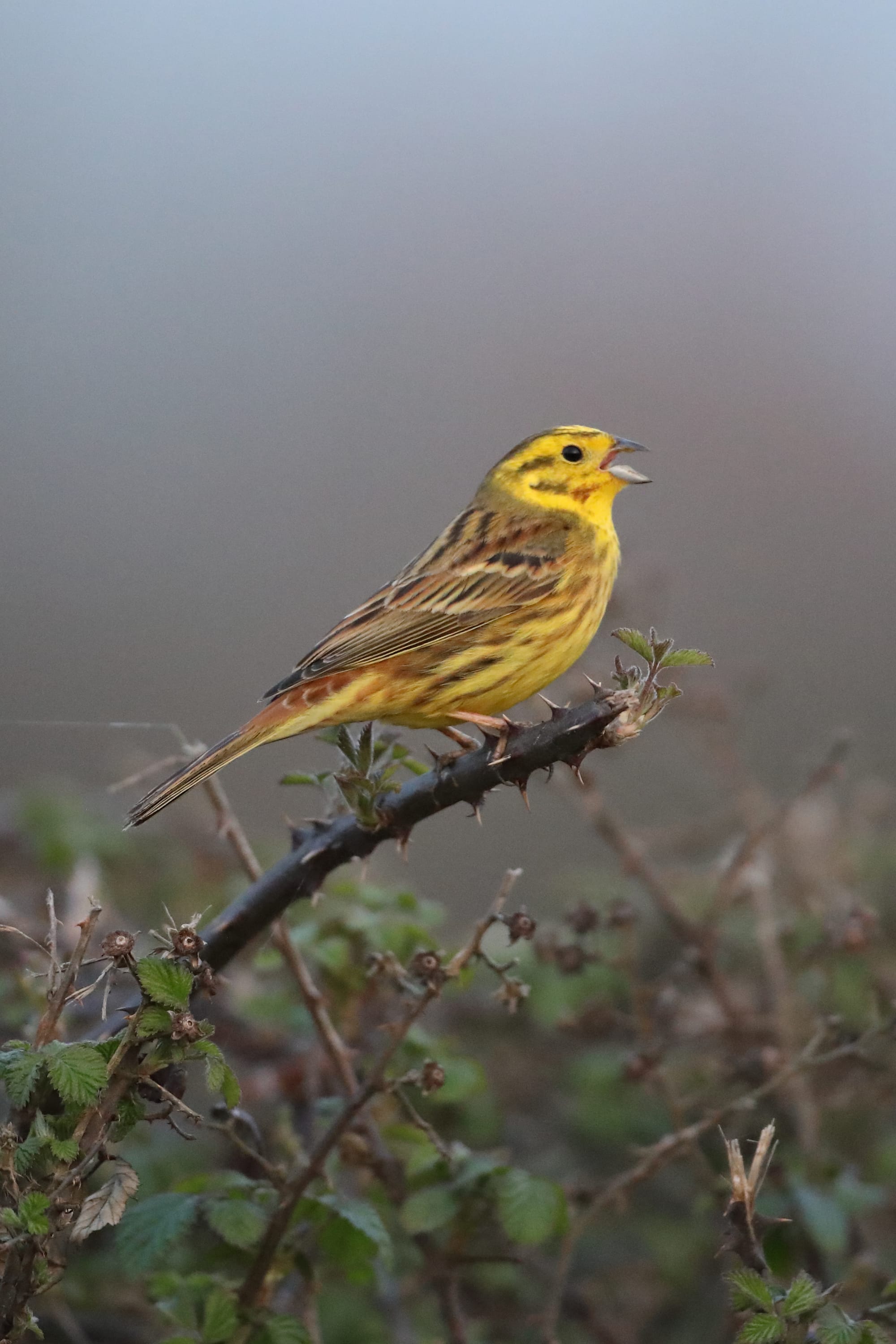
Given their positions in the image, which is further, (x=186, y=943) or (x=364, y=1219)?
(x=364, y=1219)

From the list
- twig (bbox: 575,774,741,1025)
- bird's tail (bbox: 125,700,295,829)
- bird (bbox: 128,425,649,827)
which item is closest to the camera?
bird's tail (bbox: 125,700,295,829)

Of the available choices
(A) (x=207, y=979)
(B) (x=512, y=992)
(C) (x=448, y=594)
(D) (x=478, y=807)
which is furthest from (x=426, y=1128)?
(C) (x=448, y=594)

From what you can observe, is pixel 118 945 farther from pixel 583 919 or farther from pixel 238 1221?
pixel 583 919

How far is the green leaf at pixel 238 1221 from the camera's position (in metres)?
1.87

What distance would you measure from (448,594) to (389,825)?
1.29m

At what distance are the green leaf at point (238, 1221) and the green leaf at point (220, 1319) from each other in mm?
74

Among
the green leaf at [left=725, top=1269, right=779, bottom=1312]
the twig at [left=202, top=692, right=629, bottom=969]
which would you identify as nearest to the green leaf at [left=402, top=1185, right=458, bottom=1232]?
the twig at [left=202, top=692, right=629, bottom=969]

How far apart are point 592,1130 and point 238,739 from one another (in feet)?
4.19

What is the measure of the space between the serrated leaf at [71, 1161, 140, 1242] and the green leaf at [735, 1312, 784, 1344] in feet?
2.31

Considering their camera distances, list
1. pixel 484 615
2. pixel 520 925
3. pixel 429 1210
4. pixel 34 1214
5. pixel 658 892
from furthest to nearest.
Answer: pixel 484 615 → pixel 658 892 → pixel 429 1210 → pixel 520 925 → pixel 34 1214

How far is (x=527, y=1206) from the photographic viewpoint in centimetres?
208

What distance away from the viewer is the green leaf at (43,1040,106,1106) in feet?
4.57

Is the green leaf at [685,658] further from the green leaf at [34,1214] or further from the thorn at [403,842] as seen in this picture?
the green leaf at [34,1214]

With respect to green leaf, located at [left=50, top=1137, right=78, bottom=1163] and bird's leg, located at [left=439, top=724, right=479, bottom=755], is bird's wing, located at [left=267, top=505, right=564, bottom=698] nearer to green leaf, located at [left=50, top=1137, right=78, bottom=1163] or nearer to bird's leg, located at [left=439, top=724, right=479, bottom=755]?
bird's leg, located at [left=439, top=724, right=479, bottom=755]
